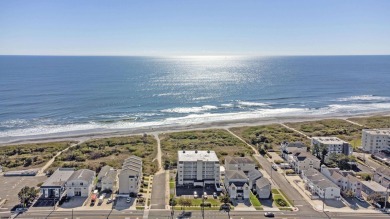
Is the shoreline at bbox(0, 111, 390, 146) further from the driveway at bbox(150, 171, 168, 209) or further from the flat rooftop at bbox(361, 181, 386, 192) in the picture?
the flat rooftop at bbox(361, 181, 386, 192)

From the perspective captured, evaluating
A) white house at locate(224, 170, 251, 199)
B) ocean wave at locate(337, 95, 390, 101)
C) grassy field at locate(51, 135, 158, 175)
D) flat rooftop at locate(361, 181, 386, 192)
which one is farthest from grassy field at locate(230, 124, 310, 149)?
ocean wave at locate(337, 95, 390, 101)

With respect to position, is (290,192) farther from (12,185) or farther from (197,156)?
(12,185)

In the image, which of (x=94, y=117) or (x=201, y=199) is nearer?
(x=201, y=199)

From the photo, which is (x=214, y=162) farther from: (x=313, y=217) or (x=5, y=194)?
(x=5, y=194)

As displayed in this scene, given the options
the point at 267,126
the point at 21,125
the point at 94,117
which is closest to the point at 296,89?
the point at 267,126

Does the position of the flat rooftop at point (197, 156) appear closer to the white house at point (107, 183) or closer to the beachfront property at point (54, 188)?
the white house at point (107, 183)
